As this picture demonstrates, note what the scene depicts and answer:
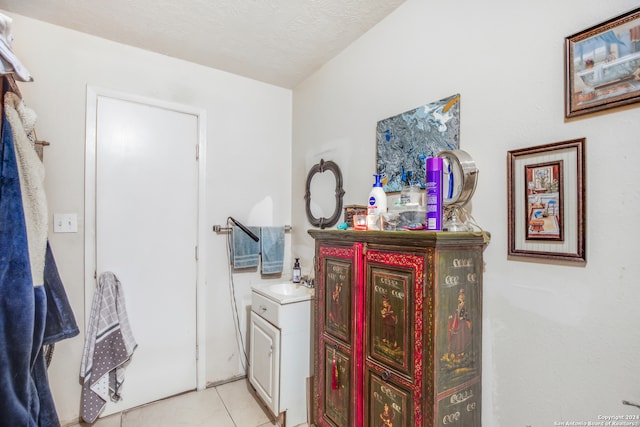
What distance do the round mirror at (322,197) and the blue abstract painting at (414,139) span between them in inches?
16.3

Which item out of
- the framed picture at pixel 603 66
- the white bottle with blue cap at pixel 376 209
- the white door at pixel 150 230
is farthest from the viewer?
the white door at pixel 150 230

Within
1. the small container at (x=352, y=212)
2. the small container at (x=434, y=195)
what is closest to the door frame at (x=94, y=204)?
the small container at (x=352, y=212)

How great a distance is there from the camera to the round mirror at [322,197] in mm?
2145

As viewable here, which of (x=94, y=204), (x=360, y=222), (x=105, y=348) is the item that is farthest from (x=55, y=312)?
(x=360, y=222)

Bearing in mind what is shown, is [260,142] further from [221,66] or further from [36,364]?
[36,364]

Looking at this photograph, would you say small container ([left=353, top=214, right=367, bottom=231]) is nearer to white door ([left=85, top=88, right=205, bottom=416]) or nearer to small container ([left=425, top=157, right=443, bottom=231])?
small container ([left=425, top=157, right=443, bottom=231])

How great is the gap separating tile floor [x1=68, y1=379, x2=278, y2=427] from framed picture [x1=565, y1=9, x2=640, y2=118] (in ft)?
7.37

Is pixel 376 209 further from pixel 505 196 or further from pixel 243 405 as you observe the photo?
pixel 243 405

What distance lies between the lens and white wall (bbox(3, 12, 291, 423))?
1.89 meters

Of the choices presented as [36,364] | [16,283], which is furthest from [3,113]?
[36,364]

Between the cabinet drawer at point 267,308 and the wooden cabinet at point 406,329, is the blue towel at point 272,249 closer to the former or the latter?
the cabinet drawer at point 267,308

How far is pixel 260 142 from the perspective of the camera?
2.63 meters

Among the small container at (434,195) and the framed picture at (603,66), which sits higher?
the framed picture at (603,66)

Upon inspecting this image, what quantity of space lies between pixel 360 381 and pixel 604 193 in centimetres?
118
